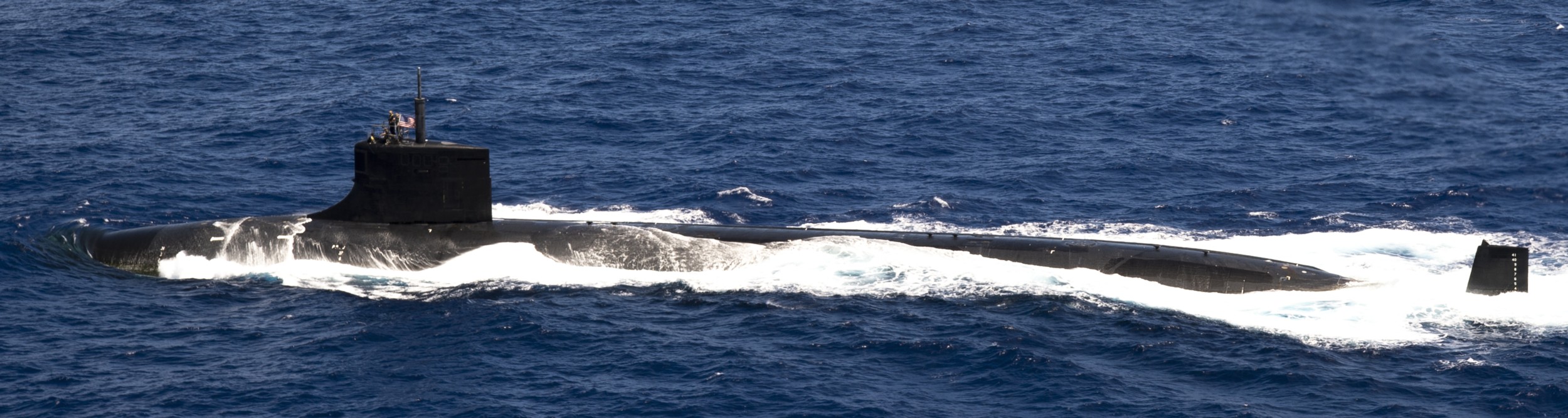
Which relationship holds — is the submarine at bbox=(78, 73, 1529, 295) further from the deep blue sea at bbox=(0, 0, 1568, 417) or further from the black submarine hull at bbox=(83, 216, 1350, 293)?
the deep blue sea at bbox=(0, 0, 1568, 417)

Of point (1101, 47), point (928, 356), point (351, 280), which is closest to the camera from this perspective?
point (928, 356)

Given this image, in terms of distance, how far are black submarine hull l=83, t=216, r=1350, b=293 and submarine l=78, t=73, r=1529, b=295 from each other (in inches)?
1.5

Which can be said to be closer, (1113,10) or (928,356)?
(928,356)

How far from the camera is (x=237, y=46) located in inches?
3100

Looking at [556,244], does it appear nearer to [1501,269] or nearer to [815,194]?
[815,194]

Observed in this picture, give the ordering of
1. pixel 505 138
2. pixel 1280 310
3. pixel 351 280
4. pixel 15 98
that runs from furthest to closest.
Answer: pixel 15 98, pixel 505 138, pixel 351 280, pixel 1280 310

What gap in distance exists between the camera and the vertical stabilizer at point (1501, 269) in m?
41.5

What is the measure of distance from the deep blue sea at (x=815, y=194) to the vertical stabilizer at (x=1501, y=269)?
78 centimetres

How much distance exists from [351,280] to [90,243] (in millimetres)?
9409

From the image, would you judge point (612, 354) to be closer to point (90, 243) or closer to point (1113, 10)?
point (90, 243)

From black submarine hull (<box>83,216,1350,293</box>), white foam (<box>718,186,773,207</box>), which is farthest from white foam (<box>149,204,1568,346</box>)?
white foam (<box>718,186,773,207</box>)

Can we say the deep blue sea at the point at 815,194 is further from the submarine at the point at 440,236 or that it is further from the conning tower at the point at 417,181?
the conning tower at the point at 417,181

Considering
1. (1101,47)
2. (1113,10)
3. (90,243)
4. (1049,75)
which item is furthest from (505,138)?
(1113,10)

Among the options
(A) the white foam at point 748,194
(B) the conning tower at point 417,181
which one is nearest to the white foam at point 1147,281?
(B) the conning tower at point 417,181
